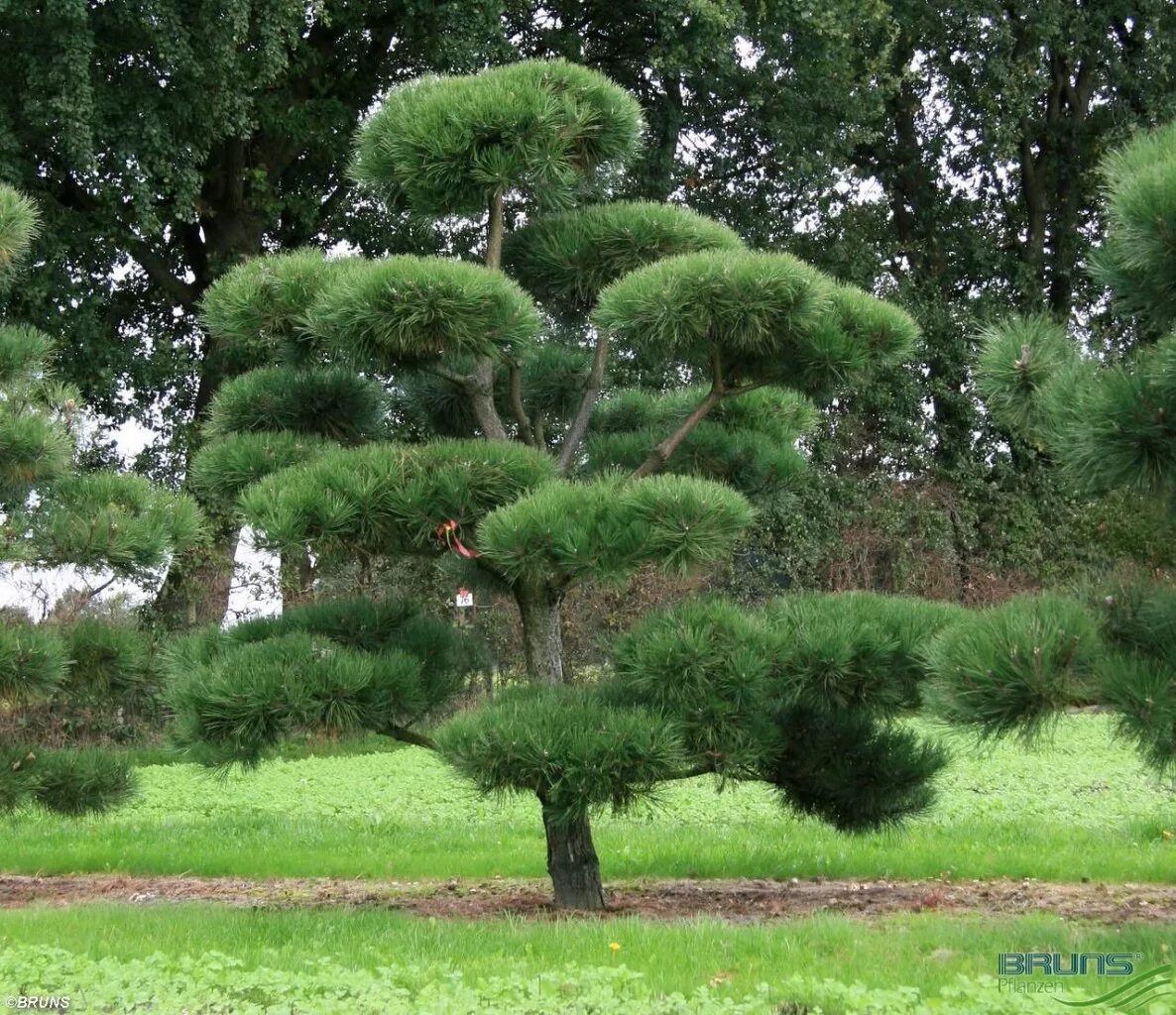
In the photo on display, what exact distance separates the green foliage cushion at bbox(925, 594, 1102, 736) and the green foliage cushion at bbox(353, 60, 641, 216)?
297cm

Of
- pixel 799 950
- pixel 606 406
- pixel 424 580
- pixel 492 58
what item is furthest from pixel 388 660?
pixel 492 58

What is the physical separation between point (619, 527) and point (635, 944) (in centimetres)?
144

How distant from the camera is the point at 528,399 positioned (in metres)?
6.75

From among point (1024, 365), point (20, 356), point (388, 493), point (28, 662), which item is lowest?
point (28, 662)

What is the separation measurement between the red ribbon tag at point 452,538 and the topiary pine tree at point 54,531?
4.69 ft

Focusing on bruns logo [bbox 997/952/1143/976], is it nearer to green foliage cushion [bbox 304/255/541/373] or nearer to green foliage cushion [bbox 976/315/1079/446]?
green foliage cushion [bbox 976/315/1079/446]

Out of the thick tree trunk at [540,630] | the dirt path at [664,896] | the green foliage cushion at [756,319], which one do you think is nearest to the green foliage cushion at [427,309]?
the green foliage cushion at [756,319]

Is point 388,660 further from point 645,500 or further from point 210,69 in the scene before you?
point 210,69

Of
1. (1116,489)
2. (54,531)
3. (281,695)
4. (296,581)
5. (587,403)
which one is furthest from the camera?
(296,581)

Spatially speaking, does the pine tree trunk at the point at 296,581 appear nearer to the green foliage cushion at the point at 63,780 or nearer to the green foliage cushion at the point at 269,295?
the green foliage cushion at the point at 63,780

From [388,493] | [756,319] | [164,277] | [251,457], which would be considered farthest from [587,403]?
[164,277]

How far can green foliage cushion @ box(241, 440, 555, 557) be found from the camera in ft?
16.3

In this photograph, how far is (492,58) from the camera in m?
13.7

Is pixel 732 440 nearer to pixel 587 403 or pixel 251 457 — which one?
pixel 587 403
